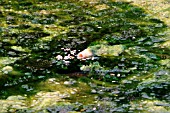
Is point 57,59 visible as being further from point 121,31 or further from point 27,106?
point 121,31

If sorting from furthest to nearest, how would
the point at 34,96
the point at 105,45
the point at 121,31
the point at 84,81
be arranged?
the point at 121,31
the point at 105,45
the point at 84,81
the point at 34,96

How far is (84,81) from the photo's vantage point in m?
6.37

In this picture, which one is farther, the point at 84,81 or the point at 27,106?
the point at 84,81

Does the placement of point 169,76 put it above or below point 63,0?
below

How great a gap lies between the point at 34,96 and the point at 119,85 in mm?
1519

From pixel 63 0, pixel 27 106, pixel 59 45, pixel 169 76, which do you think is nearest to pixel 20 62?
pixel 59 45

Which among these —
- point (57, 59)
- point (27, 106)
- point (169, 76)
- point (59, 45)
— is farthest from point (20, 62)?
point (169, 76)

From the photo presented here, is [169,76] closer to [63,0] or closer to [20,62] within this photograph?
[20,62]

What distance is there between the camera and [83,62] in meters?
7.25

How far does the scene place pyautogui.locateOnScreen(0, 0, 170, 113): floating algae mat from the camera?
5629 mm

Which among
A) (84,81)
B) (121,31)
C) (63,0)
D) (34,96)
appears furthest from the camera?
(63,0)

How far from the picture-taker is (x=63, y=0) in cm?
1344

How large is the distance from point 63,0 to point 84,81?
759 centimetres

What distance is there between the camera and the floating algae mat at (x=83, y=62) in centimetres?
563
